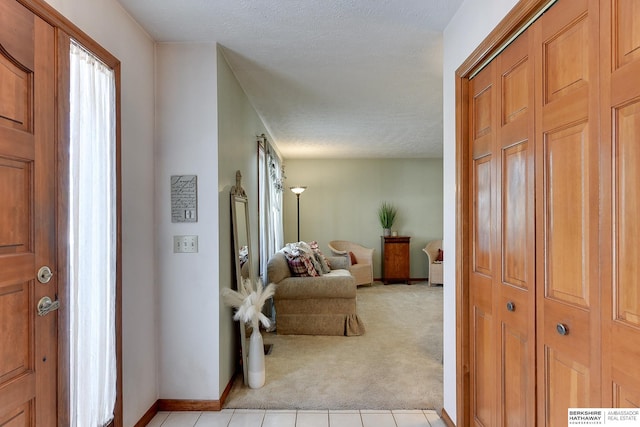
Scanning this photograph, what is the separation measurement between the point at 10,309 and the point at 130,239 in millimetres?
863

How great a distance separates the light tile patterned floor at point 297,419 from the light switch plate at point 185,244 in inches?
43.1

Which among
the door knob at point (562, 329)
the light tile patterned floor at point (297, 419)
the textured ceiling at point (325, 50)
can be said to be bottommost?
the light tile patterned floor at point (297, 419)

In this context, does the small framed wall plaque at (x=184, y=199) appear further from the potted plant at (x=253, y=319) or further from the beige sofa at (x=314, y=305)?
the beige sofa at (x=314, y=305)

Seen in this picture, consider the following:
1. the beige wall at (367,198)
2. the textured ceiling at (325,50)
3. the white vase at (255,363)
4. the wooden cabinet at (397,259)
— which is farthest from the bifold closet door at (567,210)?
the beige wall at (367,198)

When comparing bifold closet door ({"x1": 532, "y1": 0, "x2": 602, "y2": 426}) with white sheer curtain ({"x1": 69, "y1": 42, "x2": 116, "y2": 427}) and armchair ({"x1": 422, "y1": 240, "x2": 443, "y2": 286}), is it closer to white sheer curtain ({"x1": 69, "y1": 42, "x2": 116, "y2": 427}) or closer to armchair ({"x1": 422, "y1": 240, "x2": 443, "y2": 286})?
white sheer curtain ({"x1": 69, "y1": 42, "x2": 116, "y2": 427})

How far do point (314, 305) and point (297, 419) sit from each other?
1.61 metres

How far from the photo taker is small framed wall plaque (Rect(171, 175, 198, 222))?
2.39 metres

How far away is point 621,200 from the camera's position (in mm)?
978

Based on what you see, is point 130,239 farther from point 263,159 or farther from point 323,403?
point 263,159

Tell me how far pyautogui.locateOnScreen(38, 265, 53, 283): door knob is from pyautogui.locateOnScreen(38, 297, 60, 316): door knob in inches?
2.9

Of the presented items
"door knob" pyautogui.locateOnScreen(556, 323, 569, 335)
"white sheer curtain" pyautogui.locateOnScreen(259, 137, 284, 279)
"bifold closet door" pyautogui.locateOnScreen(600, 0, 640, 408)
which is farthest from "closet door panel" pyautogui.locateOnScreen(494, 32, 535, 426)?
"white sheer curtain" pyautogui.locateOnScreen(259, 137, 284, 279)

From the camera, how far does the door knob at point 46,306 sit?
1370mm

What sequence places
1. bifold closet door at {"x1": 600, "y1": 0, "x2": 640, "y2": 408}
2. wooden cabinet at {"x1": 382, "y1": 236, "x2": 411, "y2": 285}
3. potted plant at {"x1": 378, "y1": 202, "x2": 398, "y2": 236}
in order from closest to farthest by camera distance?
bifold closet door at {"x1": 600, "y1": 0, "x2": 640, "y2": 408} < wooden cabinet at {"x1": 382, "y1": 236, "x2": 411, "y2": 285} < potted plant at {"x1": 378, "y1": 202, "x2": 398, "y2": 236}

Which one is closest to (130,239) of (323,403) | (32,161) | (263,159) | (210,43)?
(32,161)
